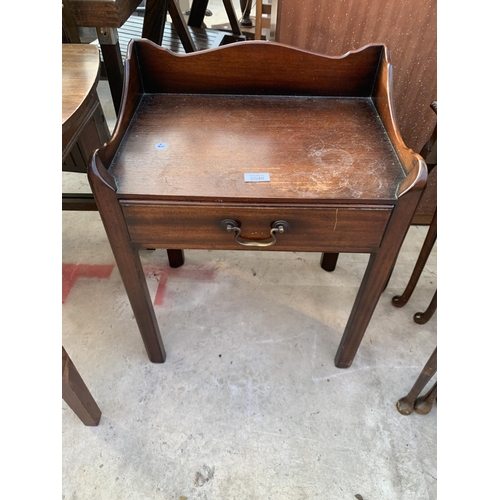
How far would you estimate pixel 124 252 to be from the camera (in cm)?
88

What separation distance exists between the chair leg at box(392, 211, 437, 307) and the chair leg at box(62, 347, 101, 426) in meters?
1.09

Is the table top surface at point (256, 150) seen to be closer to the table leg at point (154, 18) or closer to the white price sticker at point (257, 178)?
the white price sticker at point (257, 178)

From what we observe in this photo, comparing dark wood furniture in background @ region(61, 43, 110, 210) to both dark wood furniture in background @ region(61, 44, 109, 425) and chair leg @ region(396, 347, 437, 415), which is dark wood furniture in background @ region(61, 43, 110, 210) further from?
chair leg @ region(396, 347, 437, 415)

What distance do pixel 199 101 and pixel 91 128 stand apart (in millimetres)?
384

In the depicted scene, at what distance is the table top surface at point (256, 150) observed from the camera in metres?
0.77

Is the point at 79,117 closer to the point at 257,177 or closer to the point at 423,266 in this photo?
the point at 257,177

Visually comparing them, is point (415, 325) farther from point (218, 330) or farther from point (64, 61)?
point (64, 61)

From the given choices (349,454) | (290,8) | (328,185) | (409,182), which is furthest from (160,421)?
(290,8)

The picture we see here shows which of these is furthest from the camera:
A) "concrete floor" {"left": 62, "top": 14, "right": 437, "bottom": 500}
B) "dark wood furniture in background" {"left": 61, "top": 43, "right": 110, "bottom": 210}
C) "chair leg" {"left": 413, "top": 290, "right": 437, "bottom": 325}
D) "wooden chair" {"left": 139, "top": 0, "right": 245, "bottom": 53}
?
"wooden chair" {"left": 139, "top": 0, "right": 245, "bottom": 53}

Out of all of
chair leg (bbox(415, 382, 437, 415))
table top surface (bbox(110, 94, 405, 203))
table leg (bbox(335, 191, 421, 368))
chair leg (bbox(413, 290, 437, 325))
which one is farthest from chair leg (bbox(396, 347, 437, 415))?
table top surface (bbox(110, 94, 405, 203))

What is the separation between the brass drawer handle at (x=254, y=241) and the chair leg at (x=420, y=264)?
638 millimetres

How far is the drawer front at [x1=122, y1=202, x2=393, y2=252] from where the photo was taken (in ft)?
2.55

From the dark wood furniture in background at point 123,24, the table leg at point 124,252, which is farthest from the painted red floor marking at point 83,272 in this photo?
the dark wood furniture in background at point 123,24
